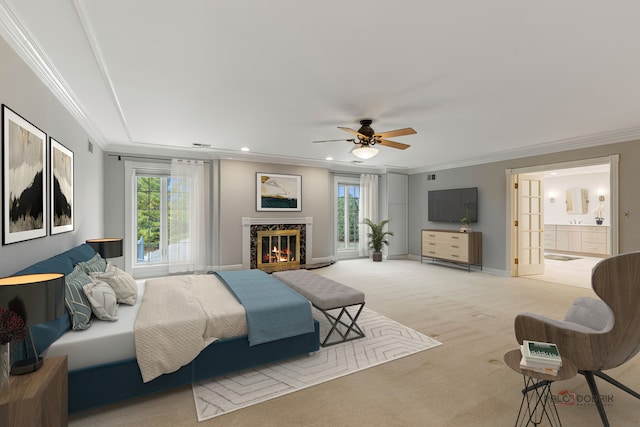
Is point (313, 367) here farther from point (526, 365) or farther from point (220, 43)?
point (220, 43)

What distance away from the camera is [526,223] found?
20.9 feet

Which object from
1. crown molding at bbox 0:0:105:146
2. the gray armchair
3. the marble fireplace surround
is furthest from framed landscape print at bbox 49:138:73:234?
the gray armchair

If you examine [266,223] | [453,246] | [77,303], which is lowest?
[453,246]

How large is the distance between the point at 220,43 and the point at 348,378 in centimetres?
283

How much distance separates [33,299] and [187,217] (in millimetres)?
4873

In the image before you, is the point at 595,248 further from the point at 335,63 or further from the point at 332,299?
the point at 335,63

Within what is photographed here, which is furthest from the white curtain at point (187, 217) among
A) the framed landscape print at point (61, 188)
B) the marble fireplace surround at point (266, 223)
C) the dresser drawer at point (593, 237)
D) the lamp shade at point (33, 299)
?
the dresser drawer at point (593, 237)

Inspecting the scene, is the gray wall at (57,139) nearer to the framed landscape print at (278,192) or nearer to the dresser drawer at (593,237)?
the framed landscape print at (278,192)

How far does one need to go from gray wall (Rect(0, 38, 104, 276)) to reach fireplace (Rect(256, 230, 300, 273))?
2.99m

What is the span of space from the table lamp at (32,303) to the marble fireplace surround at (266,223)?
4.91m

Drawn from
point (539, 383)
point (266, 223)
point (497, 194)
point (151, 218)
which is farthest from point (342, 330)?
point (497, 194)

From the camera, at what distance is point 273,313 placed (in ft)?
8.47

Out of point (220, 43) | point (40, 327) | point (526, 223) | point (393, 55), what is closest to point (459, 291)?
point (526, 223)

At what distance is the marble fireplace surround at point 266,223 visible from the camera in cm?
654
